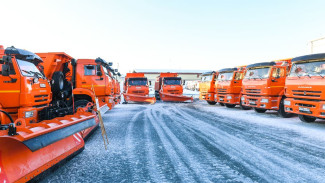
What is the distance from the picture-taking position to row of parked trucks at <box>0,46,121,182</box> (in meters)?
2.99

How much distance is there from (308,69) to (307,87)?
867mm

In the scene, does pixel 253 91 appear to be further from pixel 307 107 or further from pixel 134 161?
pixel 134 161

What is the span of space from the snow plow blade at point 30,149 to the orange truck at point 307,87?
25.6 ft

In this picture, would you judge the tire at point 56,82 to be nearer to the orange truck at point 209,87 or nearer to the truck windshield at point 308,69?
the truck windshield at point 308,69

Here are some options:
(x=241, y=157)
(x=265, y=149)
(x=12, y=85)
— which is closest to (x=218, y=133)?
(x=265, y=149)

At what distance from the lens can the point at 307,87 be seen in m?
7.82

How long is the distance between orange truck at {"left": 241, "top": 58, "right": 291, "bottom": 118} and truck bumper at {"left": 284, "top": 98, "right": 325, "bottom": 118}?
156cm

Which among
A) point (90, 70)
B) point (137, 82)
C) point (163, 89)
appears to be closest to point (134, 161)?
point (90, 70)

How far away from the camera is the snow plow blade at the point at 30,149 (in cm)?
286

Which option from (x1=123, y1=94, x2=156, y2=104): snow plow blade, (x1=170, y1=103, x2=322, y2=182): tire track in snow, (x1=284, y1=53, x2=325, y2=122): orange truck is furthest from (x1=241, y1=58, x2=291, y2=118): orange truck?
(x1=123, y1=94, x2=156, y2=104): snow plow blade

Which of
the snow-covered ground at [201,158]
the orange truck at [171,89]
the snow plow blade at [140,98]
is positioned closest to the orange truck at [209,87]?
the orange truck at [171,89]

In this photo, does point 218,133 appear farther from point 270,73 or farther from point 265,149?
point 270,73

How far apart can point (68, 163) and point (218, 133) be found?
14.7ft

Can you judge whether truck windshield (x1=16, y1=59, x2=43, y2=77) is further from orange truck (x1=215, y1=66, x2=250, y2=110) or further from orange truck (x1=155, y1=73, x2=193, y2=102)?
orange truck (x1=155, y1=73, x2=193, y2=102)
